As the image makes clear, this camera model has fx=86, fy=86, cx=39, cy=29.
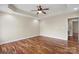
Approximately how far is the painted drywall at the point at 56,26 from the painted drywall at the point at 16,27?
85cm

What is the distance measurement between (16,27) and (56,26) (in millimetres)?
3155

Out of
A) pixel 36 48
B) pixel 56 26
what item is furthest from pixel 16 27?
pixel 56 26

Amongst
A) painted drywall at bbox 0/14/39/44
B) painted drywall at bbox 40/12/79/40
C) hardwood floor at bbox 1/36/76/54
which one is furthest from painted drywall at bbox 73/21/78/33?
painted drywall at bbox 0/14/39/44

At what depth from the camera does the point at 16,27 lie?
615cm

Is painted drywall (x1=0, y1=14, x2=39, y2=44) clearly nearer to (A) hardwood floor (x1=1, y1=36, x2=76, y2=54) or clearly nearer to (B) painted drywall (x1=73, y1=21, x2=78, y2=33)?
(A) hardwood floor (x1=1, y1=36, x2=76, y2=54)

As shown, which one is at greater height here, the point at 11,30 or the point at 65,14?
the point at 65,14

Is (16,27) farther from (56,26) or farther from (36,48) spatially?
(56,26)

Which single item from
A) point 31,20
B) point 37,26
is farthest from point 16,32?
point 37,26

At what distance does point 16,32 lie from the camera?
20.3 feet

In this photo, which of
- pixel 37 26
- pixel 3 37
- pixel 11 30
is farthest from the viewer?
pixel 37 26
